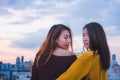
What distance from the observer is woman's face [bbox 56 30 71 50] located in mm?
3027

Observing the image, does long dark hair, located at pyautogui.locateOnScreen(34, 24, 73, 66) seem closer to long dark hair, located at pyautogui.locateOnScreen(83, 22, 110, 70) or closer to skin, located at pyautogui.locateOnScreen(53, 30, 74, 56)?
skin, located at pyautogui.locateOnScreen(53, 30, 74, 56)

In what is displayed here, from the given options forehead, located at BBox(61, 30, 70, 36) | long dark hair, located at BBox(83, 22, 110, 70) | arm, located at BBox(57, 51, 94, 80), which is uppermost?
forehead, located at BBox(61, 30, 70, 36)

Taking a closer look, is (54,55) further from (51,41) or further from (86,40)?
(86,40)

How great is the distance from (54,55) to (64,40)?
0.17 metres

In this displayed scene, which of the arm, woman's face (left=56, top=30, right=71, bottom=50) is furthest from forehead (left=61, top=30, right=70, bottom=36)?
the arm

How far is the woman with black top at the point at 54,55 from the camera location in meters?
2.98

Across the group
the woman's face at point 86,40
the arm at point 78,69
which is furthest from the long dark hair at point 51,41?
the arm at point 78,69

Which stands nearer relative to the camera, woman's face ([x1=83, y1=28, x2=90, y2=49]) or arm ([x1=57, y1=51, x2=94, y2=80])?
arm ([x1=57, y1=51, x2=94, y2=80])

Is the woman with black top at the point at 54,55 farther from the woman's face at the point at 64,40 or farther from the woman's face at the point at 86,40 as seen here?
the woman's face at the point at 86,40

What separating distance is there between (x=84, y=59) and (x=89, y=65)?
0.07 metres

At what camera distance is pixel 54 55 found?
3.06m

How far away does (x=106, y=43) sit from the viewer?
9.77ft

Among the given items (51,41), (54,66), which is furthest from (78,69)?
(51,41)

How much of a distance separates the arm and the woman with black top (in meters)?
0.16
